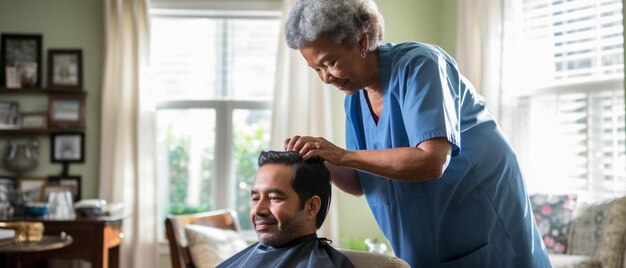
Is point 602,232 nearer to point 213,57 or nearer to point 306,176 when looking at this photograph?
point 306,176

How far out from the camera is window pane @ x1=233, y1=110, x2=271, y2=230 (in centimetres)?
579

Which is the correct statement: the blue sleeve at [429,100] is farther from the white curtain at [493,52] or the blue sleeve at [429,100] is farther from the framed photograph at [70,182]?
the framed photograph at [70,182]

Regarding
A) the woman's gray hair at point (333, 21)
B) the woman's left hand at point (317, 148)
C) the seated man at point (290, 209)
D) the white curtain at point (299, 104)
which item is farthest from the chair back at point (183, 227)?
the woman's gray hair at point (333, 21)

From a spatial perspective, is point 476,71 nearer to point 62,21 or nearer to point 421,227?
point 62,21

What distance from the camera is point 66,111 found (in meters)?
5.58

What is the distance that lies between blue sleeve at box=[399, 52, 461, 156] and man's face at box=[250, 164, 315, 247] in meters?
0.37

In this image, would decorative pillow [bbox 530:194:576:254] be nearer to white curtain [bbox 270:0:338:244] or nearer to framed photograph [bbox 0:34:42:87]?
white curtain [bbox 270:0:338:244]

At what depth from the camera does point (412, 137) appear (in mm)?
1630

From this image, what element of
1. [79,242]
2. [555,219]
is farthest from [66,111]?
[555,219]

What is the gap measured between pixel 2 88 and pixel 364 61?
4.32 meters

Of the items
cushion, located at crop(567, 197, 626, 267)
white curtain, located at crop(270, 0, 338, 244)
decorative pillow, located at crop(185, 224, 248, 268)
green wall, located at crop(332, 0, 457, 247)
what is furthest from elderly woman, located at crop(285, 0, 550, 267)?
green wall, located at crop(332, 0, 457, 247)

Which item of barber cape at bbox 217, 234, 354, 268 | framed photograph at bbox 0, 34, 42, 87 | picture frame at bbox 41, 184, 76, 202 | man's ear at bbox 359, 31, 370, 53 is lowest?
picture frame at bbox 41, 184, 76, 202

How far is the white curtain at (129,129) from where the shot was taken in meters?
5.47

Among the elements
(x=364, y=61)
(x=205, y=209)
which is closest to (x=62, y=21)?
(x=205, y=209)
